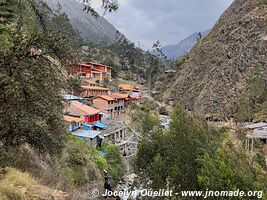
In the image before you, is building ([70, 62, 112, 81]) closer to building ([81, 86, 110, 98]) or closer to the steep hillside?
building ([81, 86, 110, 98])

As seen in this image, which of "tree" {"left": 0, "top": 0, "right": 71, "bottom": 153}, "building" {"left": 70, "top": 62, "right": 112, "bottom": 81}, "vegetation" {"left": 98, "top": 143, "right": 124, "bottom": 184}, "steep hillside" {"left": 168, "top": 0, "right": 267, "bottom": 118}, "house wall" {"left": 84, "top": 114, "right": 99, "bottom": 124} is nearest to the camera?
"tree" {"left": 0, "top": 0, "right": 71, "bottom": 153}

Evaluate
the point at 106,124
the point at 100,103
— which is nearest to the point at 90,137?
the point at 106,124

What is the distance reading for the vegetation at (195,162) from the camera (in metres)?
11.5

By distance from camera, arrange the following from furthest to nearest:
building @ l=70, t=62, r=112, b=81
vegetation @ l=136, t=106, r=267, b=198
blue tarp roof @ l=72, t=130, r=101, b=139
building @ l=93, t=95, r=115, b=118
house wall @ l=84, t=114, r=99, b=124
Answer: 1. building @ l=70, t=62, r=112, b=81
2. building @ l=93, t=95, r=115, b=118
3. house wall @ l=84, t=114, r=99, b=124
4. blue tarp roof @ l=72, t=130, r=101, b=139
5. vegetation @ l=136, t=106, r=267, b=198

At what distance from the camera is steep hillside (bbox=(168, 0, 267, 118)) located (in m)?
53.1

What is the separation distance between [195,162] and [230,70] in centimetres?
4431

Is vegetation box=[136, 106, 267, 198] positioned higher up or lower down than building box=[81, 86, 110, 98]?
lower down

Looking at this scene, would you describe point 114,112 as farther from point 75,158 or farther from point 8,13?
point 8,13

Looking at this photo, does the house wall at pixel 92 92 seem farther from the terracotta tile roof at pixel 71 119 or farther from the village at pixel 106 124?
the terracotta tile roof at pixel 71 119

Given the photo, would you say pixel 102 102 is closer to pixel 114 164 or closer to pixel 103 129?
pixel 103 129

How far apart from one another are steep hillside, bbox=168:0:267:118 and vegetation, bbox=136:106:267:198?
96.1ft

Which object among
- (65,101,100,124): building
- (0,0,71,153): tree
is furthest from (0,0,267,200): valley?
(65,101,100,124): building

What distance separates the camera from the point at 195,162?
56.0ft

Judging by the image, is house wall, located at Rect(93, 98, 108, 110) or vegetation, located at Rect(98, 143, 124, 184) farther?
house wall, located at Rect(93, 98, 108, 110)
